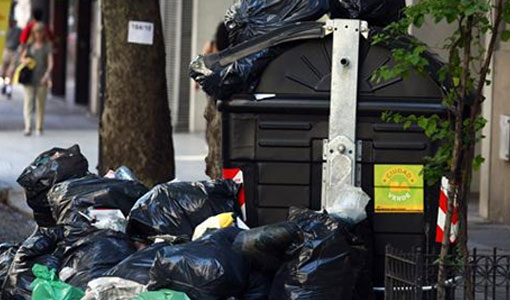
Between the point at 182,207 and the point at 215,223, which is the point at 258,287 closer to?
the point at 215,223

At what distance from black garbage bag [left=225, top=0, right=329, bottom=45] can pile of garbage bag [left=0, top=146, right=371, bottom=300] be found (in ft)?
3.02

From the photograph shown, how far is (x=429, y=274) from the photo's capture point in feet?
20.7

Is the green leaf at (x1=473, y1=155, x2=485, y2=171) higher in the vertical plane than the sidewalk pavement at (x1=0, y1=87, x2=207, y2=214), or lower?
higher

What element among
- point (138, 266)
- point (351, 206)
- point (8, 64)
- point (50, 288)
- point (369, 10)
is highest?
point (8, 64)

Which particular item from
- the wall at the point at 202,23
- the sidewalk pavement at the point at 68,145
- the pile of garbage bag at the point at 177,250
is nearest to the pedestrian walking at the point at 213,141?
the sidewalk pavement at the point at 68,145

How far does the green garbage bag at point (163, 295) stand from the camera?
6609 mm

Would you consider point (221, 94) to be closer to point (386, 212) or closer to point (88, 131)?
point (386, 212)

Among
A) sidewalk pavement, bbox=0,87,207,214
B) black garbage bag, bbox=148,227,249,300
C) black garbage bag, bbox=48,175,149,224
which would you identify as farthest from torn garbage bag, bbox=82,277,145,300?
sidewalk pavement, bbox=0,87,207,214

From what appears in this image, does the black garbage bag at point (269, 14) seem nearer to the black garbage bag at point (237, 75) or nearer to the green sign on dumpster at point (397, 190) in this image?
the black garbage bag at point (237, 75)

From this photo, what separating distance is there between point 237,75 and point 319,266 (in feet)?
3.91

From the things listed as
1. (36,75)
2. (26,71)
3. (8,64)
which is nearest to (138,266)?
(26,71)

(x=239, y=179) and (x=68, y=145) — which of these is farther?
(x=68, y=145)

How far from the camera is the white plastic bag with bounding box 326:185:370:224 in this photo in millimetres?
6859

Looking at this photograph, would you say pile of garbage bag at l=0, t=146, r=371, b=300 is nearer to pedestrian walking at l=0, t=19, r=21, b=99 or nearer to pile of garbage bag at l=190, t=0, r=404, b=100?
pile of garbage bag at l=190, t=0, r=404, b=100
